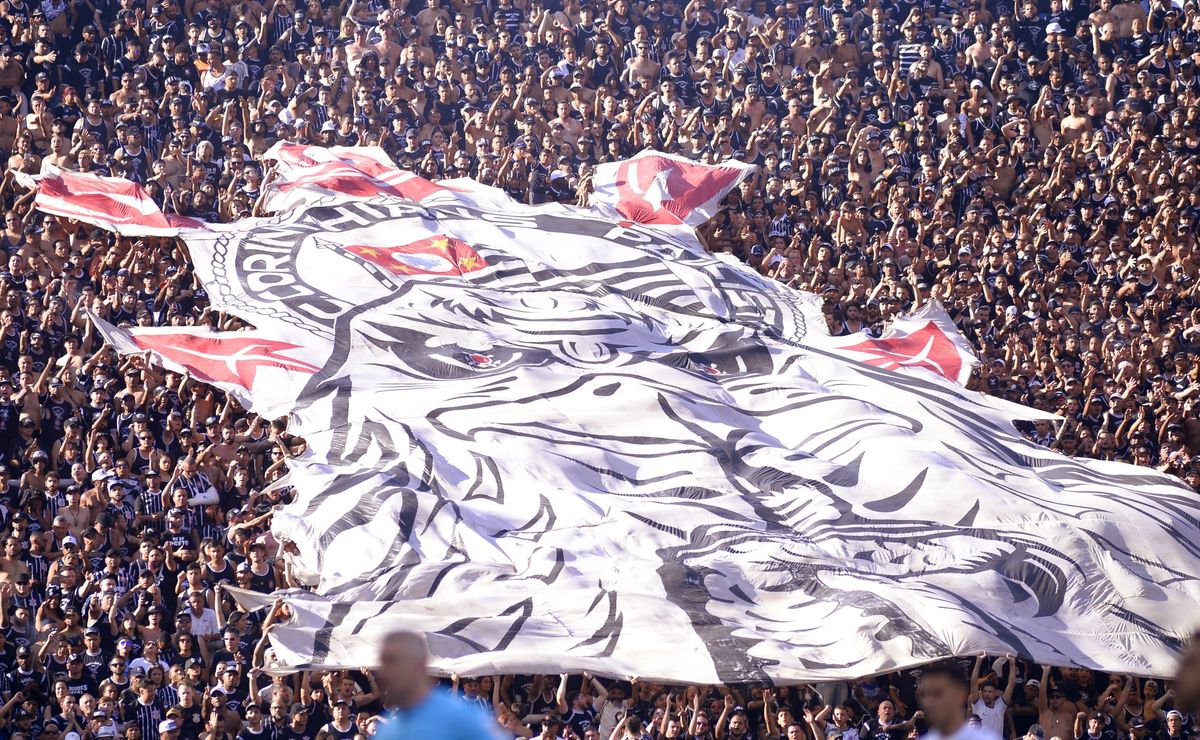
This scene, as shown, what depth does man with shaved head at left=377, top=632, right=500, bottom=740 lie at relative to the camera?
3.82 m

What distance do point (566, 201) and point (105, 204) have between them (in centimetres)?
457

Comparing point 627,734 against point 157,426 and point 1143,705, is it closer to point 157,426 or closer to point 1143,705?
point 1143,705

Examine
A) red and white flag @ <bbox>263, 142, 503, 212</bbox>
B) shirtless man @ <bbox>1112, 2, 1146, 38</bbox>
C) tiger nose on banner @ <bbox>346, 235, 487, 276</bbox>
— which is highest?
shirtless man @ <bbox>1112, 2, 1146, 38</bbox>

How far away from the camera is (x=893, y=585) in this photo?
982 centimetres

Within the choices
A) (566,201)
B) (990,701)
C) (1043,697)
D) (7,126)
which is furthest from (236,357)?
(1043,697)

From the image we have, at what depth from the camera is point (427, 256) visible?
1414 centimetres

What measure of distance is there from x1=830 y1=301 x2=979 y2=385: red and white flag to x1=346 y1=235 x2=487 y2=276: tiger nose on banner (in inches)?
134

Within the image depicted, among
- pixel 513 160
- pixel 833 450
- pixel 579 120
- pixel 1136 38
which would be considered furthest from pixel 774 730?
pixel 1136 38

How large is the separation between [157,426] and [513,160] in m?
5.25

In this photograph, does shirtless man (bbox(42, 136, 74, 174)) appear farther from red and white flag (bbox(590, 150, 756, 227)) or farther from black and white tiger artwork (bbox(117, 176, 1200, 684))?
red and white flag (bbox(590, 150, 756, 227))

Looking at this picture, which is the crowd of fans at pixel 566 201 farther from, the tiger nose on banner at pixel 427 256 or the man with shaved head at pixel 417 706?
the man with shaved head at pixel 417 706

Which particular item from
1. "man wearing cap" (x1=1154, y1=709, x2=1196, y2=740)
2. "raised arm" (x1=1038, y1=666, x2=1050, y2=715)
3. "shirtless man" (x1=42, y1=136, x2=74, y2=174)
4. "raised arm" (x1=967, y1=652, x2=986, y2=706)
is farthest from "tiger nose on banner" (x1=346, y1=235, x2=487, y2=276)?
"man wearing cap" (x1=1154, y1=709, x2=1196, y2=740)

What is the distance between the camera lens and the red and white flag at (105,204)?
562 inches

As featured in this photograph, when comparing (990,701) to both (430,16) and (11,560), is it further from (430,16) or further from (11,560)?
(430,16)
